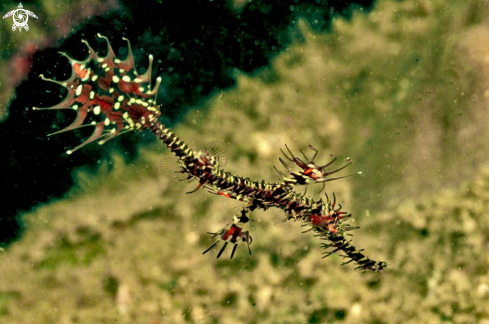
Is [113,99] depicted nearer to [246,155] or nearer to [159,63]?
[159,63]

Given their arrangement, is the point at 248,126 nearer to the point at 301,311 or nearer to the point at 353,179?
the point at 353,179

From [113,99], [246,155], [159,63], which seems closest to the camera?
[113,99]

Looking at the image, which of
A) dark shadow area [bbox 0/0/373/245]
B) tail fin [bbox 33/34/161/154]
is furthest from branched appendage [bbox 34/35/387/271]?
dark shadow area [bbox 0/0/373/245]

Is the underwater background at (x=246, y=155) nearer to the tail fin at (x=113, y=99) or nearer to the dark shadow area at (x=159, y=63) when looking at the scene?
the dark shadow area at (x=159, y=63)

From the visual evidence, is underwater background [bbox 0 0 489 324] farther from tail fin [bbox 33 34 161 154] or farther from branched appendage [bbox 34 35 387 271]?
tail fin [bbox 33 34 161 154]

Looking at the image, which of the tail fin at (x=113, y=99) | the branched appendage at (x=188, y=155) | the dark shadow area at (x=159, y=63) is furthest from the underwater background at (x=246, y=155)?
the tail fin at (x=113, y=99)

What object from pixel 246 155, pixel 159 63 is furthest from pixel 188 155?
pixel 159 63
